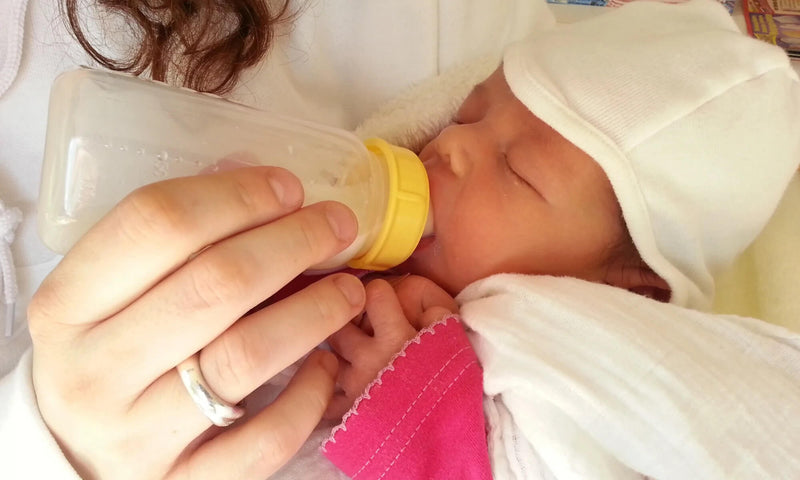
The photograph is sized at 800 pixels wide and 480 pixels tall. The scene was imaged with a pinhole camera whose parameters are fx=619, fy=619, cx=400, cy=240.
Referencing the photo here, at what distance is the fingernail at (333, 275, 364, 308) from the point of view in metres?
0.67

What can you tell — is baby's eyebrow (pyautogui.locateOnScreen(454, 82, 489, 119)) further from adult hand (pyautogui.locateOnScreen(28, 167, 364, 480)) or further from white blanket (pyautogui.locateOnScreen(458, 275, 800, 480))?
adult hand (pyautogui.locateOnScreen(28, 167, 364, 480))

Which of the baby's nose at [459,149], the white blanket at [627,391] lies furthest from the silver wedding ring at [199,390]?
the baby's nose at [459,149]

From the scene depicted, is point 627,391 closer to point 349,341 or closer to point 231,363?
point 349,341

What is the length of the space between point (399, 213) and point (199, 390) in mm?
338

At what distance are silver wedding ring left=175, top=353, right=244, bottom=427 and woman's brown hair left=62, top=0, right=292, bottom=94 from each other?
0.40 metres

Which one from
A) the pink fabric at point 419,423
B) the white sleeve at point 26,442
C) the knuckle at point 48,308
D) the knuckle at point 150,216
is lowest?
the pink fabric at point 419,423

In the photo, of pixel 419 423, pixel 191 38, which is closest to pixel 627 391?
pixel 419 423

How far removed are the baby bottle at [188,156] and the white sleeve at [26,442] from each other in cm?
15

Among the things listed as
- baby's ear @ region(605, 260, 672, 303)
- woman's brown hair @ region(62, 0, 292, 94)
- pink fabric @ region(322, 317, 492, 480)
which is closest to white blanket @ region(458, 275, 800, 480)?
pink fabric @ region(322, 317, 492, 480)

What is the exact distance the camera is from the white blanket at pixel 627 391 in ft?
2.37

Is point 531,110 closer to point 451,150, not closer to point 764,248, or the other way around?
point 451,150

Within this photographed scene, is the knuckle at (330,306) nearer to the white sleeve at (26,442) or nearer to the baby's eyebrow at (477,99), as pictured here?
the white sleeve at (26,442)

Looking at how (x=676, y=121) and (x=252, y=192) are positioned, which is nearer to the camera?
(x=252, y=192)

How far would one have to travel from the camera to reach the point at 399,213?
0.80 m
